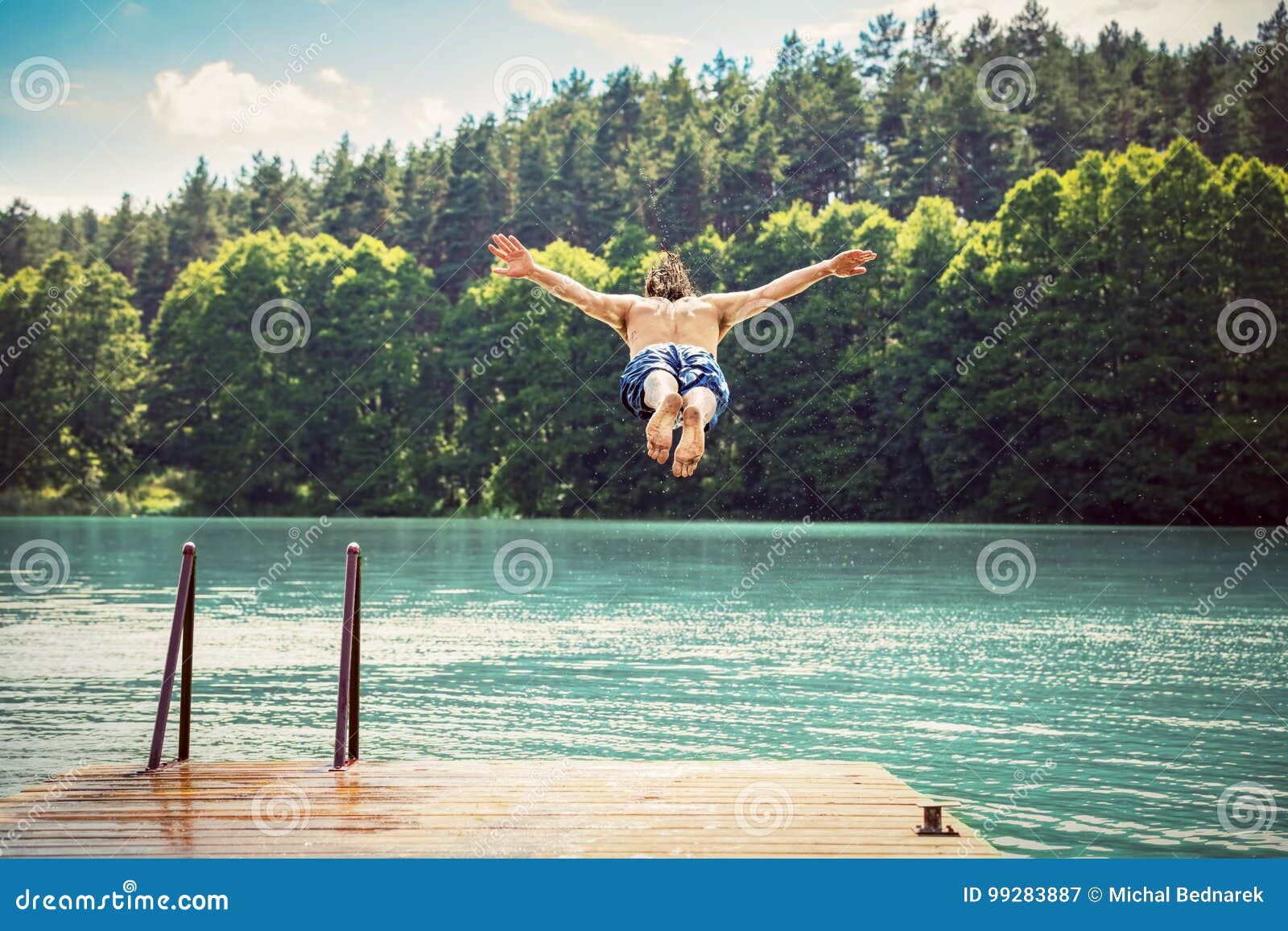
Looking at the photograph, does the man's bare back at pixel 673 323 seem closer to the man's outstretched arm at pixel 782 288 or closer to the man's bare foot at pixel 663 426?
the man's outstretched arm at pixel 782 288

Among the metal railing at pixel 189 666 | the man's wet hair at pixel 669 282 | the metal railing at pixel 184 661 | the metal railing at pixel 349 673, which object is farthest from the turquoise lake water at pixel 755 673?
the man's wet hair at pixel 669 282

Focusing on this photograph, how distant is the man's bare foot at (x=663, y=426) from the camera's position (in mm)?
9836

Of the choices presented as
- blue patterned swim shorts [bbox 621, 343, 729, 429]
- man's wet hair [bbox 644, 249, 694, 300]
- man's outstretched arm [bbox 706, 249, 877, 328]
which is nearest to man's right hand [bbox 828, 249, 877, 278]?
man's outstretched arm [bbox 706, 249, 877, 328]

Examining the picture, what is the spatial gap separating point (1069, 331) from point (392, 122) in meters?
54.5

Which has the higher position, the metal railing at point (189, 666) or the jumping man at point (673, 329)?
the jumping man at point (673, 329)

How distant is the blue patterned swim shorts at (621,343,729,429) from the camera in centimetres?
1027

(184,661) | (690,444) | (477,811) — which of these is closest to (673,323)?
(690,444)

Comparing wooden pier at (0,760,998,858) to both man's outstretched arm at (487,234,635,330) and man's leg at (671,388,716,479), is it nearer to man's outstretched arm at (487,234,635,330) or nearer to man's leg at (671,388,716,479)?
man's leg at (671,388,716,479)

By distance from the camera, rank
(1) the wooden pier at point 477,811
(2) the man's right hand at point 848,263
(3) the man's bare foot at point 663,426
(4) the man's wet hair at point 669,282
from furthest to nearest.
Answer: (4) the man's wet hair at point 669,282 < (2) the man's right hand at point 848,263 < (3) the man's bare foot at point 663,426 < (1) the wooden pier at point 477,811

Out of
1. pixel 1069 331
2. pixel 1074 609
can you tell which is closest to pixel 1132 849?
pixel 1074 609

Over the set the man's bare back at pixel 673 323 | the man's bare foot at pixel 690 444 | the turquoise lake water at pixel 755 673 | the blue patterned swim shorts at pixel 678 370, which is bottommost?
the turquoise lake water at pixel 755 673

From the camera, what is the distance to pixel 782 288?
10.6 metres

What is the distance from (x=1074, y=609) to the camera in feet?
101

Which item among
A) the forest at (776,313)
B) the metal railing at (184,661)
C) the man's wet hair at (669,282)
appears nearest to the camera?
the man's wet hair at (669,282)
